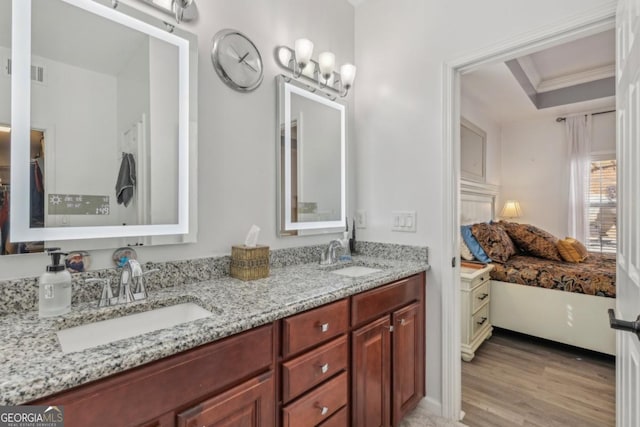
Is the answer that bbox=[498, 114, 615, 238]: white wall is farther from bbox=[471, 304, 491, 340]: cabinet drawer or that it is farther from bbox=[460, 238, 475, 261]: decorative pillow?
bbox=[471, 304, 491, 340]: cabinet drawer

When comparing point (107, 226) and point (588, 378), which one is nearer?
point (107, 226)

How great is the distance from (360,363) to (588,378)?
1.97 m

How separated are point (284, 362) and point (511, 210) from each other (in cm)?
476

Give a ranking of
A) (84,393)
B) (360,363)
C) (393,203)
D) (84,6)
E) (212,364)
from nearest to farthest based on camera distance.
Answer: (84,393) → (212,364) → (84,6) → (360,363) → (393,203)

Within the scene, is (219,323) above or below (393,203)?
below

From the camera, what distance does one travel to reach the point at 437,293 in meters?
1.92

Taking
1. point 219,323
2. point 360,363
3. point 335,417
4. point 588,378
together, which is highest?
point 219,323

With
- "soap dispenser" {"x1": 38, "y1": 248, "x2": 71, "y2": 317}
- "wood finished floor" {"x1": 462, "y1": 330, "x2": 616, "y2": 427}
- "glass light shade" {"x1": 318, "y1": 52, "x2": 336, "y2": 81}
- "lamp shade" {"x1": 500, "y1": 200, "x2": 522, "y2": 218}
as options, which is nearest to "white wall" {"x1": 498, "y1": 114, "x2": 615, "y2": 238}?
"lamp shade" {"x1": 500, "y1": 200, "x2": 522, "y2": 218}

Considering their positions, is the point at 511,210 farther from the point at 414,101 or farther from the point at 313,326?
the point at 313,326

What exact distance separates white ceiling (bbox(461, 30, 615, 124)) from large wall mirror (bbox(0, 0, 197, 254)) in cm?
254

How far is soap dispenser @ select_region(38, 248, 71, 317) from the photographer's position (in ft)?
3.25

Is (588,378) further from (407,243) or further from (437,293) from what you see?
(407,243)

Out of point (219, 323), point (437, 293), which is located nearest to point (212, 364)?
point (219, 323)

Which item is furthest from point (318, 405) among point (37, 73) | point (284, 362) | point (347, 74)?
point (347, 74)
